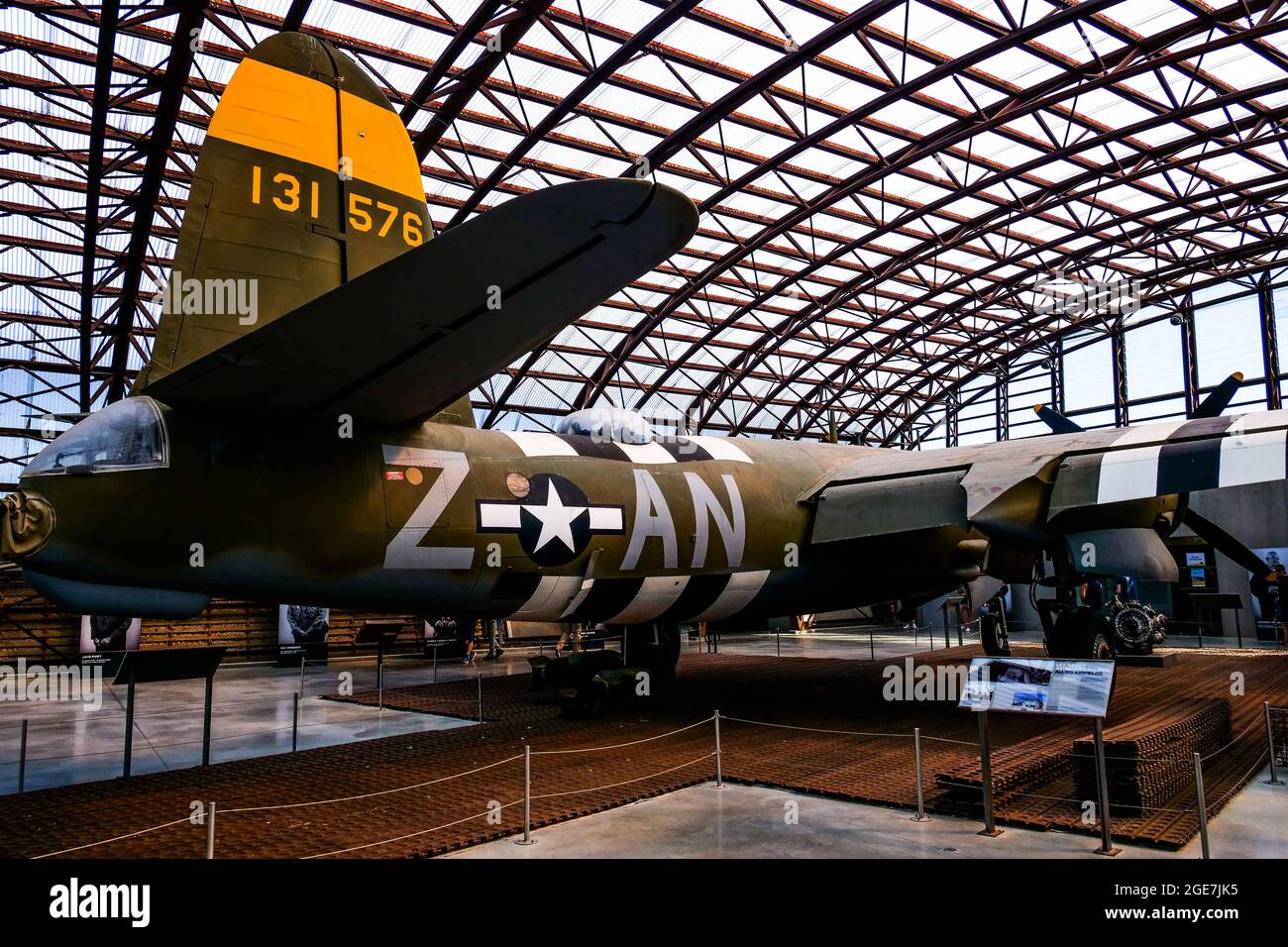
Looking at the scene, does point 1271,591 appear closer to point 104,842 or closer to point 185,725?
point 185,725

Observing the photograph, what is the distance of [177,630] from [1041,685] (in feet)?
82.4

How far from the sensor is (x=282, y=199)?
870cm

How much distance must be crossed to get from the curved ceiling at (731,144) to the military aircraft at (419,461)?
1304cm

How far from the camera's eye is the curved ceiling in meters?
21.7

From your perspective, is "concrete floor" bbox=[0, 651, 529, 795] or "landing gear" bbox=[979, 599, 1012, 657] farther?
"landing gear" bbox=[979, 599, 1012, 657]

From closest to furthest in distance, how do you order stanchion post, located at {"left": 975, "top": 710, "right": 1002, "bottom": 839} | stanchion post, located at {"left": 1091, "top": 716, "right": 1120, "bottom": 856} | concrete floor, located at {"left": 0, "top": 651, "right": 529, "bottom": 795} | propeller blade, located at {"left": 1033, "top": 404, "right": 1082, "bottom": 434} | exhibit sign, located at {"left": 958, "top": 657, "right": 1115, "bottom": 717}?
stanchion post, located at {"left": 1091, "top": 716, "right": 1120, "bottom": 856} < exhibit sign, located at {"left": 958, "top": 657, "right": 1115, "bottom": 717} < stanchion post, located at {"left": 975, "top": 710, "right": 1002, "bottom": 839} < concrete floor, located at {"left": 0, "top": 651, "right": 529, "bottom": 795} < propeller blade, located at {"left": 1033, "top": 404, "right": 1082, "bottom": 434}

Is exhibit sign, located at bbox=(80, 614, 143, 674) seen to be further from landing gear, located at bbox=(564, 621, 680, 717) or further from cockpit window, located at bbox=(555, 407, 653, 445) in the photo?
cockpit window, located at bbox=(555, 407, 653, 445)

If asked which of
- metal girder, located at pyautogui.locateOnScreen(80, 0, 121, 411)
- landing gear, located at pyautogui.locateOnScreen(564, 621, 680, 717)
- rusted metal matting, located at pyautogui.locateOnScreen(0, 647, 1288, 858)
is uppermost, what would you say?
metal girder, located at pyautogui.locateOnScreen(80, 0, 121, 411)

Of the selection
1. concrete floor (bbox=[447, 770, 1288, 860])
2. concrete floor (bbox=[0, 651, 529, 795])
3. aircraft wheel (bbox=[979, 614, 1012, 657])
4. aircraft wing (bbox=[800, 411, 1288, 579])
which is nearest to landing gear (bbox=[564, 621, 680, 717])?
concrete floor (bbox=[0, 651, 529, 795])

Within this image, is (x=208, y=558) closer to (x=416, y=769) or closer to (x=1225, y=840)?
(x=416, y=769)

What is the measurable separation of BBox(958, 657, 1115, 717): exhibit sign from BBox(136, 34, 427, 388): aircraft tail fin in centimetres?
663

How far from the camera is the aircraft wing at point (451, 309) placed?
5051 millimetres

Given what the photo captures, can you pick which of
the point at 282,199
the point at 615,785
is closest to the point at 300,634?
the point at 282,199

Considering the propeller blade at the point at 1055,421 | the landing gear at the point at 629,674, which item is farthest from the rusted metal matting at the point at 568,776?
the propeller blade at the point at 1055,421
